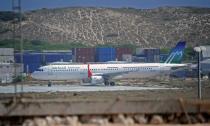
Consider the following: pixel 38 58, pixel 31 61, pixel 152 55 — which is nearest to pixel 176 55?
pixel 31 61

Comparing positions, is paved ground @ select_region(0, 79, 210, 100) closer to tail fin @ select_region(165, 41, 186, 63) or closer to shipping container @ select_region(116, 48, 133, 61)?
tail fin @ select_region(165, 41, 186, 63)

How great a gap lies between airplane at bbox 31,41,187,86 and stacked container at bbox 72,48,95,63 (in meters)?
40.4

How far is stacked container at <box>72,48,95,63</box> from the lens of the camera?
333 ft

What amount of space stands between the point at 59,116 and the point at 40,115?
1.86ft

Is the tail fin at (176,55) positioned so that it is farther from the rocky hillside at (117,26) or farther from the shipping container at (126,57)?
the rocky hillside at (117,26)

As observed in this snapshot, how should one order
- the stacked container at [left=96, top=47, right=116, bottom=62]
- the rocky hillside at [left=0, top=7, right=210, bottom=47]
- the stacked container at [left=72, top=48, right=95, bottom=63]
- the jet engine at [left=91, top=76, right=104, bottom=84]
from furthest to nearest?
1. the rocky hillside at [left=0, top=7, right=210, bottom=47]
2. the stacked container at [left=72, top=48, right=95, bottom=63]
3. the stacked container at [left=96, top=47, right=116, bottom=62]
4. the jet engine at [left=91, top=76, right=104, bottom=84]

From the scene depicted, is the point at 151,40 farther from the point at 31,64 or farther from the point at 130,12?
the point at 31,64

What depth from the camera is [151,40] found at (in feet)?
463

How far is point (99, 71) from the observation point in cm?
6025

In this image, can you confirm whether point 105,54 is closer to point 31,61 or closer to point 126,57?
point 126,57

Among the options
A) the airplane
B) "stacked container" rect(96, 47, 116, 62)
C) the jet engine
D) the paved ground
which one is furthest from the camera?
"stacked container" rect(96, 47, 116, 62)

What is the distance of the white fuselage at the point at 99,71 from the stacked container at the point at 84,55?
133ft

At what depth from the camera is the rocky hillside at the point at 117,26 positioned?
142 m

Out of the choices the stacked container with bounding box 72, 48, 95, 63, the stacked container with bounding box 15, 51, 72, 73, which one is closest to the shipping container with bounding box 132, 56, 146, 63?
the stacked container with bounding box 72, 48, 95, 63
